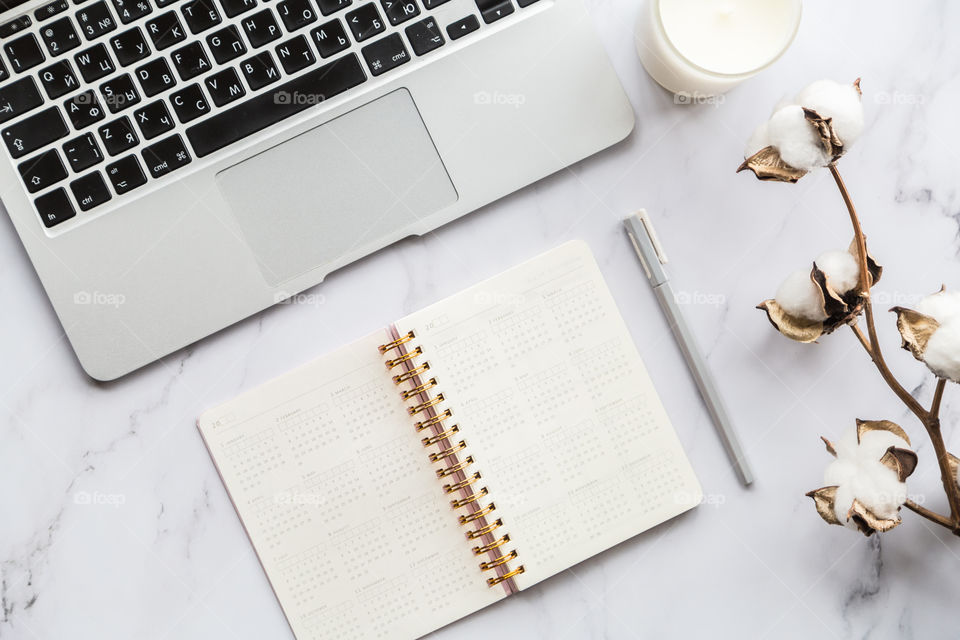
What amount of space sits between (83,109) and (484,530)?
1.72ft

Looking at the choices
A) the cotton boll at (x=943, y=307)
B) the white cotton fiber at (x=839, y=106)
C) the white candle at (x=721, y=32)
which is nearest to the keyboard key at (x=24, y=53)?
the white candle at (x=721, y=32)

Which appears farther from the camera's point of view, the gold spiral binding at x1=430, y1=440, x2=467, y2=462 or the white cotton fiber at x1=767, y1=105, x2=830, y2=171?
the gold spiral binding at x1=430, y1=440, x2=467, y2=462

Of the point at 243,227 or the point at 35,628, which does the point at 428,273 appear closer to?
the point at 243,227

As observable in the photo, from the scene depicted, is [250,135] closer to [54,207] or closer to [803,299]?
[54,207]

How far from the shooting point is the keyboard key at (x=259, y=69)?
62 centimetres

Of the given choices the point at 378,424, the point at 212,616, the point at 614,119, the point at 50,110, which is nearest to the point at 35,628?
the point at 212,616

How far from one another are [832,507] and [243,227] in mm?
572

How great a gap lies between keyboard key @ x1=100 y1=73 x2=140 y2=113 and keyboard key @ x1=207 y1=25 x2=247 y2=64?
0.25ft

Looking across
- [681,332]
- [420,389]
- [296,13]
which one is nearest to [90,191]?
[296,13]

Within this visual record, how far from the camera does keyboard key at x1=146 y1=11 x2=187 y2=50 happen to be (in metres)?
0.61

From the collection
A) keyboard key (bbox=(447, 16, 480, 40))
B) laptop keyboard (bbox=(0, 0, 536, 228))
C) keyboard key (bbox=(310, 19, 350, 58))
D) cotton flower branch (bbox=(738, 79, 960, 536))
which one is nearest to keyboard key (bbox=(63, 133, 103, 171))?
laptop keyboard (bbox=(0, 0, 536, 228))

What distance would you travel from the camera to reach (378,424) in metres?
0.69

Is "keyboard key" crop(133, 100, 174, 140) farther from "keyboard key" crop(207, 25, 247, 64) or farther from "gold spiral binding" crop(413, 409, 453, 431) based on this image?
"gold spiral binding" crop(413, 409, 453, 431)

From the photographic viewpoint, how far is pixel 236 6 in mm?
614
